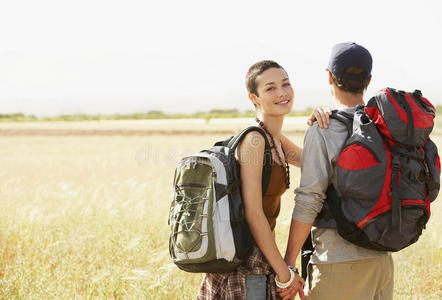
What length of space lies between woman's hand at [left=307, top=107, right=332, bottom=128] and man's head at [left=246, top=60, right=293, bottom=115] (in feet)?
0.59

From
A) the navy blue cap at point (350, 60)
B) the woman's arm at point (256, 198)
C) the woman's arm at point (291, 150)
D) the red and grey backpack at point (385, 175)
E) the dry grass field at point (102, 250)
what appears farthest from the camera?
the dry grass field at point (102, 250)

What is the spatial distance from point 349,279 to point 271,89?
111 cm

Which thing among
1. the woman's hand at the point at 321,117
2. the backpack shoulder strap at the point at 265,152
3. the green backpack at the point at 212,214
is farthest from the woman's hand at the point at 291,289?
the woman's hand at the point at 321,117

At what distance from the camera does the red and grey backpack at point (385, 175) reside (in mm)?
2295

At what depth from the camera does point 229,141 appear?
8.48 feet

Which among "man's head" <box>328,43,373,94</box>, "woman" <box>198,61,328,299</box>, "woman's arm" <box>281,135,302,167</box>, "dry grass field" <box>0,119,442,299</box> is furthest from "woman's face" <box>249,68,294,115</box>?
"dry grass field" <box>0,119,442,299</box>

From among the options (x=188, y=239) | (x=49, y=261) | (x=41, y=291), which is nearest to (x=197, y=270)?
(x=188, y=239)

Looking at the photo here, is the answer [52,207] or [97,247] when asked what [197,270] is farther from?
[52,207]

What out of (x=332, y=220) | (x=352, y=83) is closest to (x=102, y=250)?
(x=332, y=220)

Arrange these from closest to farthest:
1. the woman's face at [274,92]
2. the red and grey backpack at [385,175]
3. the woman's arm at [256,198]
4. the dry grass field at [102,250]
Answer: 1. the red and grey backpack at [385,175]
2. the woman's arm at [256,198]
3. the woman's face at [274,92]
4. the dry grass field at [102,250]

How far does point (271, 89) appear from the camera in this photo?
8.71 feet

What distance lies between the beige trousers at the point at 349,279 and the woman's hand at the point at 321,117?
2.44 feet

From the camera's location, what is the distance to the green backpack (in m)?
2.38

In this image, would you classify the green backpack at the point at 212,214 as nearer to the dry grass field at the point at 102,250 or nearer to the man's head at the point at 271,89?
the man's head at the point at 271,89
